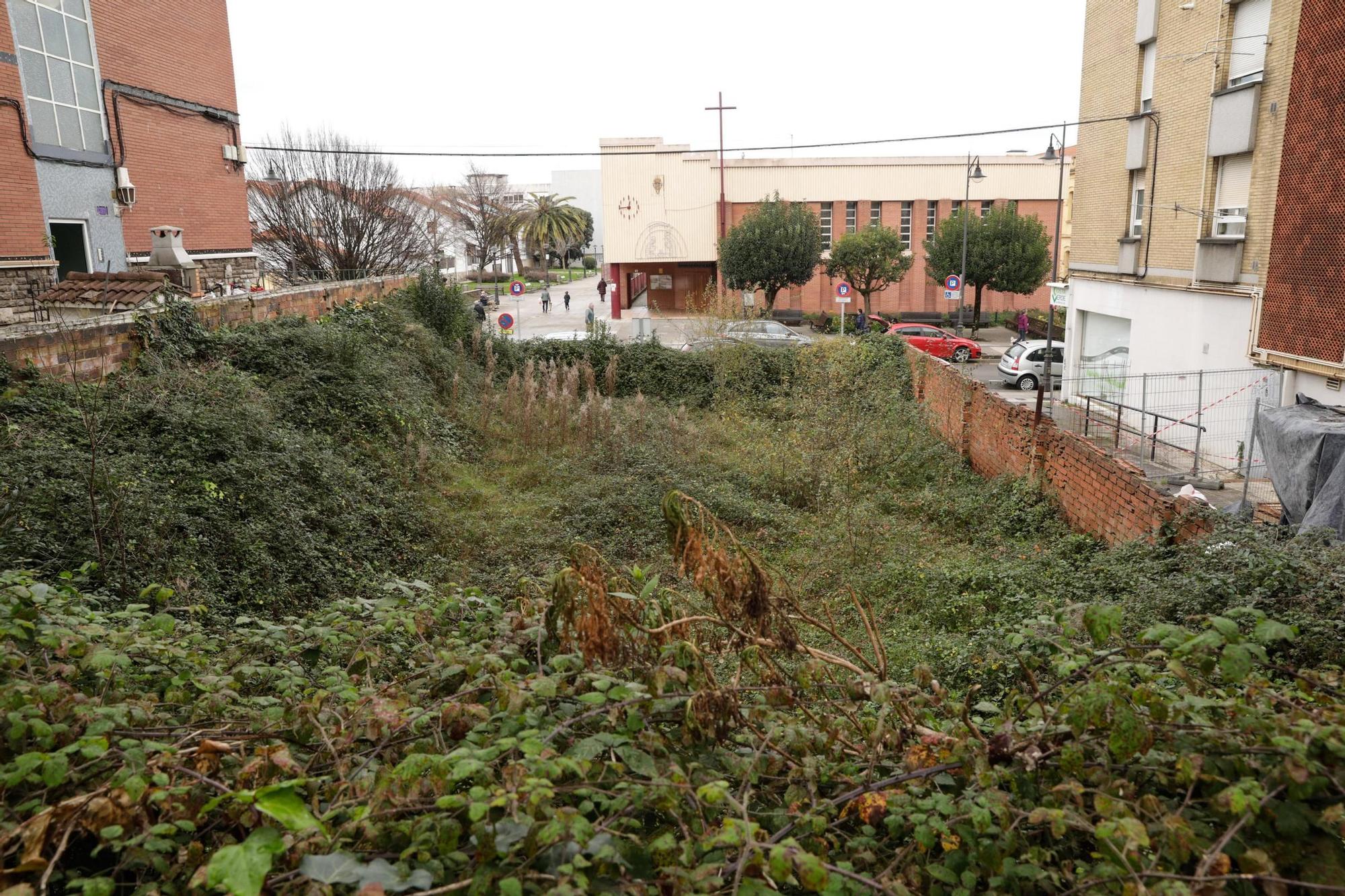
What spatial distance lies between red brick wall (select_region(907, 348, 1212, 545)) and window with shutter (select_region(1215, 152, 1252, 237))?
19.2 feet

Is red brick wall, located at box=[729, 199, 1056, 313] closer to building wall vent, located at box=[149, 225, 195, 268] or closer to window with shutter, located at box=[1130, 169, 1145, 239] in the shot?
window with shutter, located at box=[1130, 169, 1145, 239]

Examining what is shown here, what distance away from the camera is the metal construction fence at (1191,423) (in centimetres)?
1380

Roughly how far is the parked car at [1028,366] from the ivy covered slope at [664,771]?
72.8 ft

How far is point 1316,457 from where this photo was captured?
7723 mm

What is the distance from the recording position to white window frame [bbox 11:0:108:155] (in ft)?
49.0

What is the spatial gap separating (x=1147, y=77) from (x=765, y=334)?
11538 millimetres

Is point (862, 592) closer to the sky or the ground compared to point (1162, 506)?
closer to the ground

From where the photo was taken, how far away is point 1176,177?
17.6 meters

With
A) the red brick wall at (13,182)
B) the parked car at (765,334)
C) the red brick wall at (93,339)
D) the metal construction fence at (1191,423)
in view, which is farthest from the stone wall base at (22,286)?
the metal construction fence at (1191,423)

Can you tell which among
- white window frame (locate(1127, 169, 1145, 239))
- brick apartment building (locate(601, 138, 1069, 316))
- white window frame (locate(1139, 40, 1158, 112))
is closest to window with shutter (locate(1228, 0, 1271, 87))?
white window frame (locate(1139, 40, 1158, 112))

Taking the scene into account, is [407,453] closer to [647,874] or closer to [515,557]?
[515,557]

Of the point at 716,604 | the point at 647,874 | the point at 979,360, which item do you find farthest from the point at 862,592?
the point at 979,360

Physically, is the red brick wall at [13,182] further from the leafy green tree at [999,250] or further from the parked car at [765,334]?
the leafy green tree at [999,250]

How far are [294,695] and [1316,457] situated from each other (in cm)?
836
